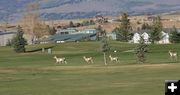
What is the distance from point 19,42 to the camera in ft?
362

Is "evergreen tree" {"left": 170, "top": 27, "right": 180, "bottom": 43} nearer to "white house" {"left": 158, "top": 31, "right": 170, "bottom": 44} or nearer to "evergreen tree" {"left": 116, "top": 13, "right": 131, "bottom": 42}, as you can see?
"white house" {"left": 158, "top": 31, "right": 170, "bottom": 44}

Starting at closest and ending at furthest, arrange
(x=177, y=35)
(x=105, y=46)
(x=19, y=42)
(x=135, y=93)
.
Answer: (x=135, y=93)
(x=105, y=46)
(x=19, y=42)
(x=177, y=35)

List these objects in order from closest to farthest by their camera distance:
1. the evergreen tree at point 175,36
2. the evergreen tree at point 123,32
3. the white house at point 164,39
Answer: the evergreen tree at point 175,36
the evergreen tree at point 123,32
the white house at point 164,39

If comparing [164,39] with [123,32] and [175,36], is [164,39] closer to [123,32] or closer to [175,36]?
[123,32]

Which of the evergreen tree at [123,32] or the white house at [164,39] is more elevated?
the evergreen tree at [123,32]

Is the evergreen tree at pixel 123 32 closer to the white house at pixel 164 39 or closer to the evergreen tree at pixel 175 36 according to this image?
the white house at pixel 164 39

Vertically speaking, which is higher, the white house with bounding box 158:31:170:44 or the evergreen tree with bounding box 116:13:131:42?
the evergreen tree with bounding box 116:13:131:42

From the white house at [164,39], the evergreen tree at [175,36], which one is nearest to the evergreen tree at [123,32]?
the white house at [164,39]

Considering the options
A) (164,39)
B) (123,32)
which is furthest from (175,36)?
(164,39)

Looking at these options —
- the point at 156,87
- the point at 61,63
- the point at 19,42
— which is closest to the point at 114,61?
the point at 61,63

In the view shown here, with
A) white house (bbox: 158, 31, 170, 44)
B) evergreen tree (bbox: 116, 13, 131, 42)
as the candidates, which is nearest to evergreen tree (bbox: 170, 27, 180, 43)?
white house (bbox: 158, 31, 170, 44)

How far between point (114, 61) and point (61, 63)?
6639 mm

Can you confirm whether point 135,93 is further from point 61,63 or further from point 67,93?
point 61,63

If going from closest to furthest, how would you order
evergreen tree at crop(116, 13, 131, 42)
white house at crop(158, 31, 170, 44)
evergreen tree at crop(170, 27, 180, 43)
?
evergreen tree at crop(170, 27, 180, 43) → evergreen tree at crop(116, 13, 131, 42) → white house at crop(158, 31, 170, 44)
